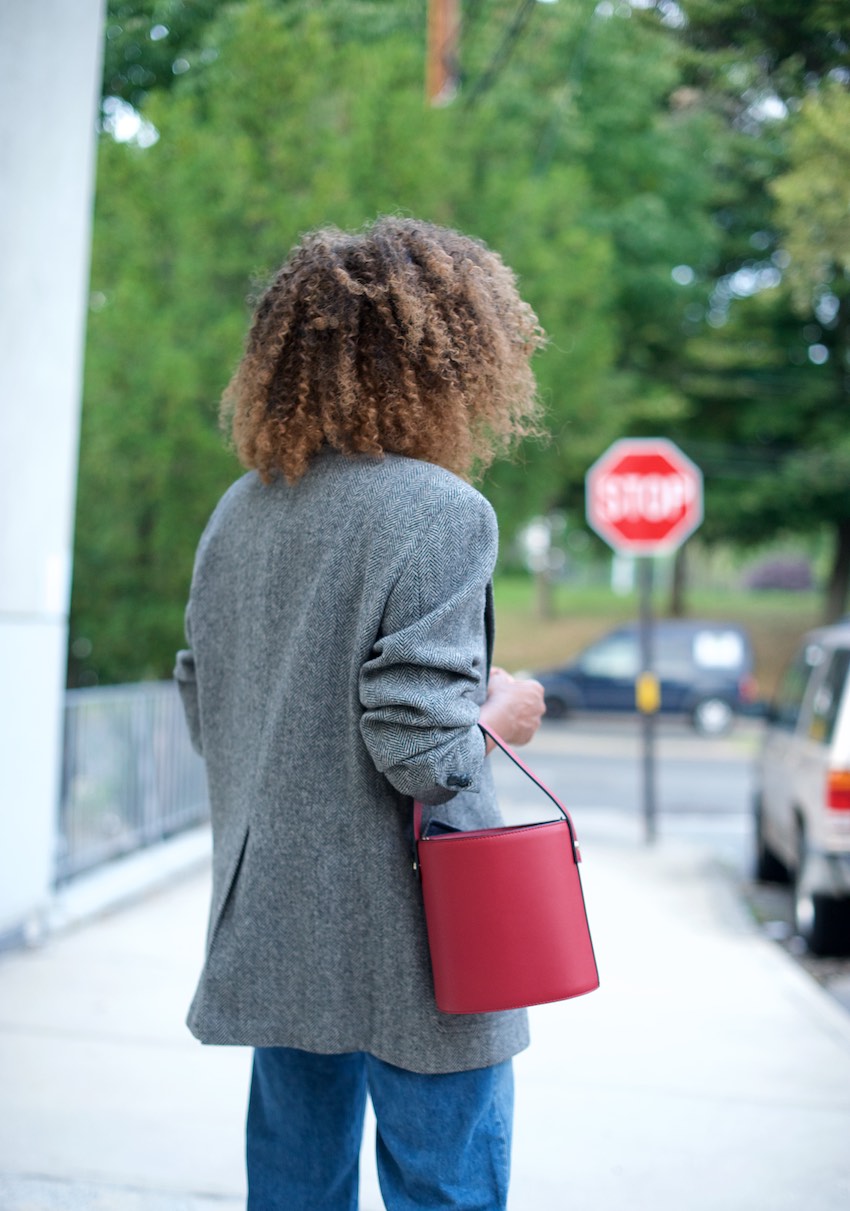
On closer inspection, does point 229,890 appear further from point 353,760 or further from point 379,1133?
point 379,1133

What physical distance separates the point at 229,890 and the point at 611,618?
28.7 metres

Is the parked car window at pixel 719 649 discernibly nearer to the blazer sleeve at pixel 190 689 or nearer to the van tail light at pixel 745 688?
the van tail light at pixel 745 688

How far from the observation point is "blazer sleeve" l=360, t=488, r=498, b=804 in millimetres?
1629

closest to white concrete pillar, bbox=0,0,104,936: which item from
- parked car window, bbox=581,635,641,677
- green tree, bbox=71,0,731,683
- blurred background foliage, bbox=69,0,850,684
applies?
blurred background foliage, bbox=69,0,850,684

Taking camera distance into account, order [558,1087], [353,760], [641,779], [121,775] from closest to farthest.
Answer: [353,760]
[558,1087]
[121,775]
[641,779]

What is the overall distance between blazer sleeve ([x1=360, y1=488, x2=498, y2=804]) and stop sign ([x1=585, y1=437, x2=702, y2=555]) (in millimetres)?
7157

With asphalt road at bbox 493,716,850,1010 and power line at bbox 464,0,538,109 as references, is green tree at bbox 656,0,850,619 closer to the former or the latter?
power line at bbox 464,0,538,109

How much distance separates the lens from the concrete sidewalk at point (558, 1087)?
2879 millimetres

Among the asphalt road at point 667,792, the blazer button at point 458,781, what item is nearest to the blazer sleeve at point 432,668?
the blazer button at point 458,781

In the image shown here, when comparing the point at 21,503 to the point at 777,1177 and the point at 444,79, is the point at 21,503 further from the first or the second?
the point at 444,79

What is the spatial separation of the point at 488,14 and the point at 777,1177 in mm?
6490

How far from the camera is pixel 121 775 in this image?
629cm

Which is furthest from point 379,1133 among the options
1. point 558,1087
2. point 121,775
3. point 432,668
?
point 121,775

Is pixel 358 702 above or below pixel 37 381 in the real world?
below
